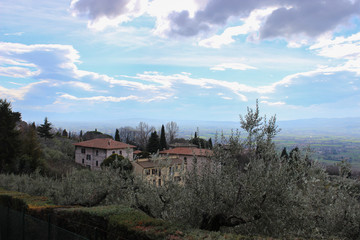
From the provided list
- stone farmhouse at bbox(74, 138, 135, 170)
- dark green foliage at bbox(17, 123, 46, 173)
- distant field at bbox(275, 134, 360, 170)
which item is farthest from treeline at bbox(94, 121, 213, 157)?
distant field at bbox(275, 134, 360, 170)

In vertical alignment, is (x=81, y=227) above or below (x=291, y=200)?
below

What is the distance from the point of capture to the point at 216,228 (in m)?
5.71

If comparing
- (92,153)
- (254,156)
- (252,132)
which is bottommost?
(92,153)

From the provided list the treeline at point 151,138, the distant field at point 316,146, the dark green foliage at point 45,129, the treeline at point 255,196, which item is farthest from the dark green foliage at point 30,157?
the dark green foliage at point 45,129

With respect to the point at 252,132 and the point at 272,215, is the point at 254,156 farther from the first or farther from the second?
the point at 272,215

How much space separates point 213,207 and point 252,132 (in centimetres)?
204

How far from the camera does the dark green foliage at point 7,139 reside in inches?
1102

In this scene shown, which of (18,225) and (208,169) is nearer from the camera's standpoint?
(208,169)

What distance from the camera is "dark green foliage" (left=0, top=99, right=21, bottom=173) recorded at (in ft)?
91.9

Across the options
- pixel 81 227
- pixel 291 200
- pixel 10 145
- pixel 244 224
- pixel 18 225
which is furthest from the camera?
pixel 10 145

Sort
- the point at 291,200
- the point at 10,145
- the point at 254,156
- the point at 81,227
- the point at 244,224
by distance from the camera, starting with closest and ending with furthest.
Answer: the point at 291,200 < the point at 244,224 < the point at 254,156 < the point at 81,227 < the point at 10,145

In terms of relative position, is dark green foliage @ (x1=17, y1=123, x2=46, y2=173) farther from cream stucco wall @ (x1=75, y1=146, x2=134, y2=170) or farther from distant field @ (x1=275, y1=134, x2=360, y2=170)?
distant field @ (x1=275, y1=134, x2=360, y2=170)

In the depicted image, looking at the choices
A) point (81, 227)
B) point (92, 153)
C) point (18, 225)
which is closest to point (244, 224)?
point (81, 227)

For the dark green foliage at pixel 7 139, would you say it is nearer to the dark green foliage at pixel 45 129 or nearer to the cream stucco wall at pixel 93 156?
the cream stucco wall at pixel 93 156
